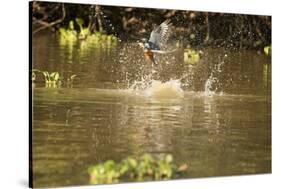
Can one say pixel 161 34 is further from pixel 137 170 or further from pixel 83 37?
pixel 137 170

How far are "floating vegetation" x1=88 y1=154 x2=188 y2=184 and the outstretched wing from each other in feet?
2.88

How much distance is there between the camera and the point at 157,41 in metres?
5.53

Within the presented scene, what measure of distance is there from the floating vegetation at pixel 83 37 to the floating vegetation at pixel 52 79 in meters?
0.25

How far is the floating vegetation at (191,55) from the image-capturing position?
564 centimetres

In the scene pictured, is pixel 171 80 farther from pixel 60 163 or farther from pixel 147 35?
pixel 60 163

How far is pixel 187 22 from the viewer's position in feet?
18.5

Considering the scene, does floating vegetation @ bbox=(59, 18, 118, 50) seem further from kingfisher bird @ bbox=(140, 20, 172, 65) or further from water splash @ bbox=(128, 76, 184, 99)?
water splash @ bbox=(128, 76, 184, 99)

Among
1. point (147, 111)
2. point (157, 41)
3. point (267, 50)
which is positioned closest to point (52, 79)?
point (147, 111)

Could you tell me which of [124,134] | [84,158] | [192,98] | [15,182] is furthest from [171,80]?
[15,182]

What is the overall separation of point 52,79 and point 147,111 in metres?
0.80

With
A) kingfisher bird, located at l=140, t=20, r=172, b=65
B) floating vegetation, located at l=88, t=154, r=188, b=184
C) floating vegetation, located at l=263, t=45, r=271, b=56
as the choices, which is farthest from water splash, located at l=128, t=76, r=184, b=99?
floating vegetation, located at l=263, t=45, r=271, b=56

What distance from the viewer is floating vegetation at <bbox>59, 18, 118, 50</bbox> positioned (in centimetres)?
522

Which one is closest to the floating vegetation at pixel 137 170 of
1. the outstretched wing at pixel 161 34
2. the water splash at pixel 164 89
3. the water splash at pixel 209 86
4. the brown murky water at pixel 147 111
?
the brown murky water at pixel 147 111

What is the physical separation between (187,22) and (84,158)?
1375 millimetres
